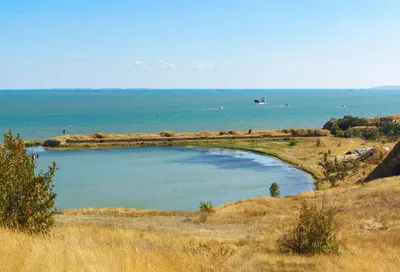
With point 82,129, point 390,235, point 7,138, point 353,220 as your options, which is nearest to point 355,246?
point 390,235

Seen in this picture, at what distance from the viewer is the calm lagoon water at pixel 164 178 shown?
3972 centimetres

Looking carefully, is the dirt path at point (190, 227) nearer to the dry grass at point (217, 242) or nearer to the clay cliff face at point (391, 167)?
the dry grass at point (217, 242)

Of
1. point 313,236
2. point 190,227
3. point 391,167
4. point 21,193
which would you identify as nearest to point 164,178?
point 391,167

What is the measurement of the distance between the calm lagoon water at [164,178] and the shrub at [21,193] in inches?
974

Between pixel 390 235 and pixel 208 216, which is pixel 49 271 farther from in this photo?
pixel 208 216

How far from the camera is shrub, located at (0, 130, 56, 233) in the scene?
11109 mm

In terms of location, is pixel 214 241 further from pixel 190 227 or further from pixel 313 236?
pixel 190 227

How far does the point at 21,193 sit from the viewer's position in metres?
11.5

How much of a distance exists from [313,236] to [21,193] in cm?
874

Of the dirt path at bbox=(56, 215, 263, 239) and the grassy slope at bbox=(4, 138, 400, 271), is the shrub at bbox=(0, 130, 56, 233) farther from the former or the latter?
the dirt path at bbox=(56, 215, 263, 239)

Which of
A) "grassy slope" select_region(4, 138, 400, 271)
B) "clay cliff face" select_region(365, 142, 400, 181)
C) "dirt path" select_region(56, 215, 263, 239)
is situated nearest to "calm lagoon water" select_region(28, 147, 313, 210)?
"clay cliff face" select_region(365, 142, 400, 181)

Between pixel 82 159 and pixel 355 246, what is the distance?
2229 inches

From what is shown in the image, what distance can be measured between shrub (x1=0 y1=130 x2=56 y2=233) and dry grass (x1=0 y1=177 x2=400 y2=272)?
32.0 inches

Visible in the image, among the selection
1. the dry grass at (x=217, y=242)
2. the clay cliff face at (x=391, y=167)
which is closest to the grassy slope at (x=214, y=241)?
the dry grass at (x=217, y=242)
